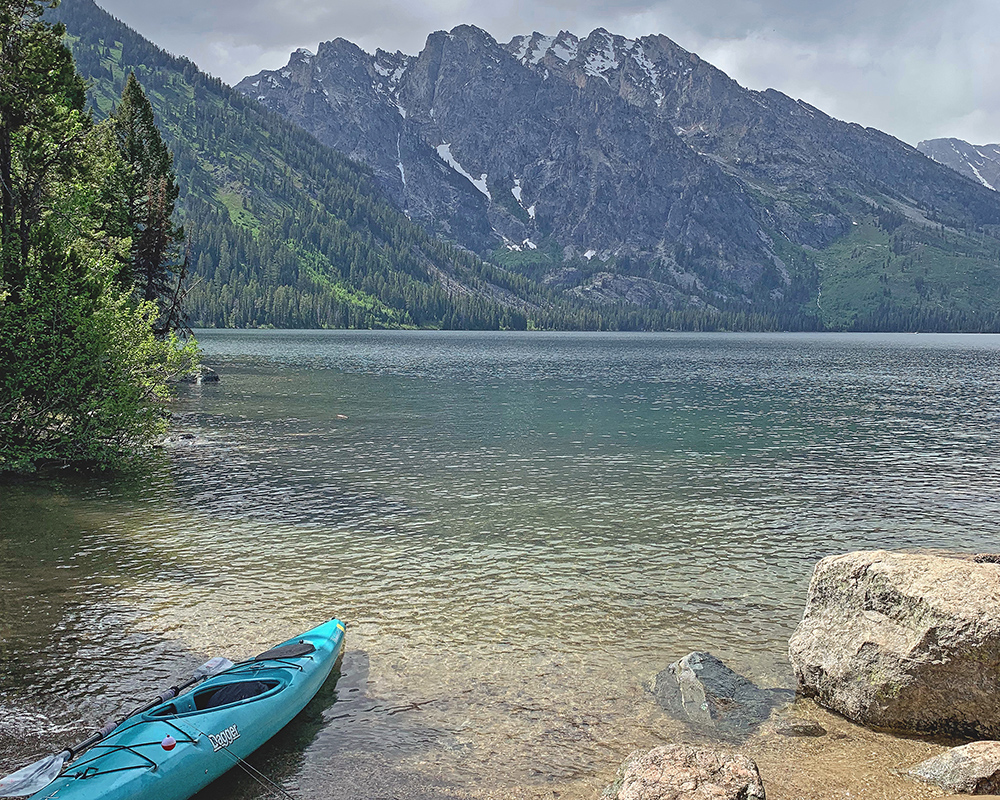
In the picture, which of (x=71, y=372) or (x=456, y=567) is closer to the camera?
(x=456, y=567)

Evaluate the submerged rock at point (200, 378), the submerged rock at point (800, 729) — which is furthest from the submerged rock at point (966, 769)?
the submerged rock at point (200, 378)

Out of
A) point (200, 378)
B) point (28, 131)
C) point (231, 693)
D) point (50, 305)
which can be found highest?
point (28, 131)

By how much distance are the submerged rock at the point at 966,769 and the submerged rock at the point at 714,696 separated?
10.6 ft

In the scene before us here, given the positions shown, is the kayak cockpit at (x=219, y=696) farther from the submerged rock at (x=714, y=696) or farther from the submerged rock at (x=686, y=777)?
the submerged rock at (x=714, y=696)

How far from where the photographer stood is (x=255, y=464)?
4150 centimetres

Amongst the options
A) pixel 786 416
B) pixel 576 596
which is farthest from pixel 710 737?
pixel 786 416

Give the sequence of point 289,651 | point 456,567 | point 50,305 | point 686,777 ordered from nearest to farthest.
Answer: point 686,777
point 289,651
point 456,567
point 50,305

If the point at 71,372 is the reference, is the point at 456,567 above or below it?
below

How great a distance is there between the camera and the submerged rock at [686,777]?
11234 mm

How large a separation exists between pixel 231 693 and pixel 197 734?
1.35 m

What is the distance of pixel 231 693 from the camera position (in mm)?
14305

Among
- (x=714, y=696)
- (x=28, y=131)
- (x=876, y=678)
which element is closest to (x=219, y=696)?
→ (x=714, y=696)

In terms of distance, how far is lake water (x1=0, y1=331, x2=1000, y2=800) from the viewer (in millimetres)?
14812

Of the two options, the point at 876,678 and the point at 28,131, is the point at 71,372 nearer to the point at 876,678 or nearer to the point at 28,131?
the point at 28,131
